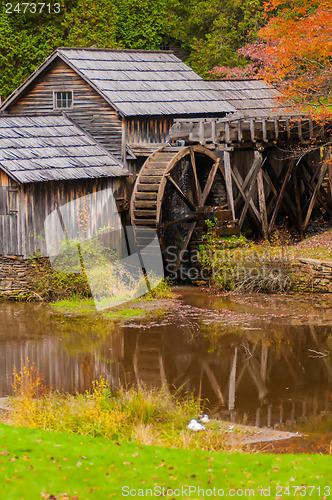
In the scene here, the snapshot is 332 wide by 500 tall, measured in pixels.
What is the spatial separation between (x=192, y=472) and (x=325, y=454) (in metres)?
1.82

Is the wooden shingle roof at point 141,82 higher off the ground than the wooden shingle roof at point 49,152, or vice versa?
the wooden shingle roof at point 141,82

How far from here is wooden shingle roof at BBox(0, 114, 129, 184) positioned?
16.5 meters

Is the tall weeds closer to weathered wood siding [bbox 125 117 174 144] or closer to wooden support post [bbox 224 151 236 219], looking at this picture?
wooden support post [bbox 224 151 236 219]

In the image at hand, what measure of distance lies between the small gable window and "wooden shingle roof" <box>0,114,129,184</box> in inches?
17.8

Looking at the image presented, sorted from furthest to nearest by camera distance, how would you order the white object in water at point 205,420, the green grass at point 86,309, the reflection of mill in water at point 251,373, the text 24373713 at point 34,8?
the text 24373713 at point 34,8
the green grass at point 86,309
the reflection of mill in water at point 251,373
the white object in water at point 205,420

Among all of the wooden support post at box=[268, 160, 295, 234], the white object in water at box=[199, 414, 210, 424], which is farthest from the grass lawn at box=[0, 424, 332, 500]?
the wooden support post at box=[268, 160, 295, 234]

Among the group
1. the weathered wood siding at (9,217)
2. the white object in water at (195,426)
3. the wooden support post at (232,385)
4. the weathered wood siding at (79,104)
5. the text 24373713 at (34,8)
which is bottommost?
the wooden support post at (232,385)

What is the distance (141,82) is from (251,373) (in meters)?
11.7

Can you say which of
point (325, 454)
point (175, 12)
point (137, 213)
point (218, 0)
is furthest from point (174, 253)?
point (175, 12)

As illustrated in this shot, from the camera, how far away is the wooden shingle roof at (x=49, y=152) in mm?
16531

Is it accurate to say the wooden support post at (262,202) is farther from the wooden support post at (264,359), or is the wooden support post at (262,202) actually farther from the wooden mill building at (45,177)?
the wooden support post at (264,359)

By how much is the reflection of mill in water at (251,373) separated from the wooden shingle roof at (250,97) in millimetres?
10497

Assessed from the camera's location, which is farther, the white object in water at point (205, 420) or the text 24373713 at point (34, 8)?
the text 24373713 at point (34, 8)

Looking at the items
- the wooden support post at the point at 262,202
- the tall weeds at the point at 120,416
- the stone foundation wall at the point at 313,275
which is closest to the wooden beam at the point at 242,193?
the wooden support post at the point at 262,202
